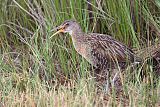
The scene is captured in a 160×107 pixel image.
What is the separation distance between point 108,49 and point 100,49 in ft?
0.35

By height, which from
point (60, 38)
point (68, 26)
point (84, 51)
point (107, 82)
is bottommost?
point (107, 82)

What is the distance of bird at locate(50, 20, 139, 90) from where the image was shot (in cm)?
735

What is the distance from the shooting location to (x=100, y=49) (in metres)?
7.46

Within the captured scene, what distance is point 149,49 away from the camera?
783cm

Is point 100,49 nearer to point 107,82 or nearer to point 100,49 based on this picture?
point 100,49

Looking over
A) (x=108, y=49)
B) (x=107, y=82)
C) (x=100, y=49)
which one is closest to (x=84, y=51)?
(x=100, y=49)

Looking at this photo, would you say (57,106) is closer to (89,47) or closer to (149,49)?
(89,47)

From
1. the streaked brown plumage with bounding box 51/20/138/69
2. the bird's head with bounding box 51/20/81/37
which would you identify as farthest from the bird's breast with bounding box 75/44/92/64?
the bird's head with bounding box 51/20/81/37

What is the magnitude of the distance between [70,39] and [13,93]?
6.82 ft

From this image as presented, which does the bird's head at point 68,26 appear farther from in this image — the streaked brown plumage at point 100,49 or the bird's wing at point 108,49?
the bird's wing at point 108,49

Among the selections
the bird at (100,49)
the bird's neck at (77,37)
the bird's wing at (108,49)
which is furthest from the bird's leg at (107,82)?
the bird's neck at (77,37)

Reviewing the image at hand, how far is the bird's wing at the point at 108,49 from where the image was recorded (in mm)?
7340

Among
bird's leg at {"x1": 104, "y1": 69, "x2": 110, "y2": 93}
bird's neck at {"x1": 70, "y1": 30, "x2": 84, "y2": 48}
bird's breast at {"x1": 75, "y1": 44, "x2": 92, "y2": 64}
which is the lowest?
bird's leg at {"x1": 104, "y1": 69, "x2": 110, "y2": 93}

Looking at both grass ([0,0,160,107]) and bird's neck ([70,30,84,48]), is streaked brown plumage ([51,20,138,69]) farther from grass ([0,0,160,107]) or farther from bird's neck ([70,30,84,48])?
grass ([0,0,160,107])
